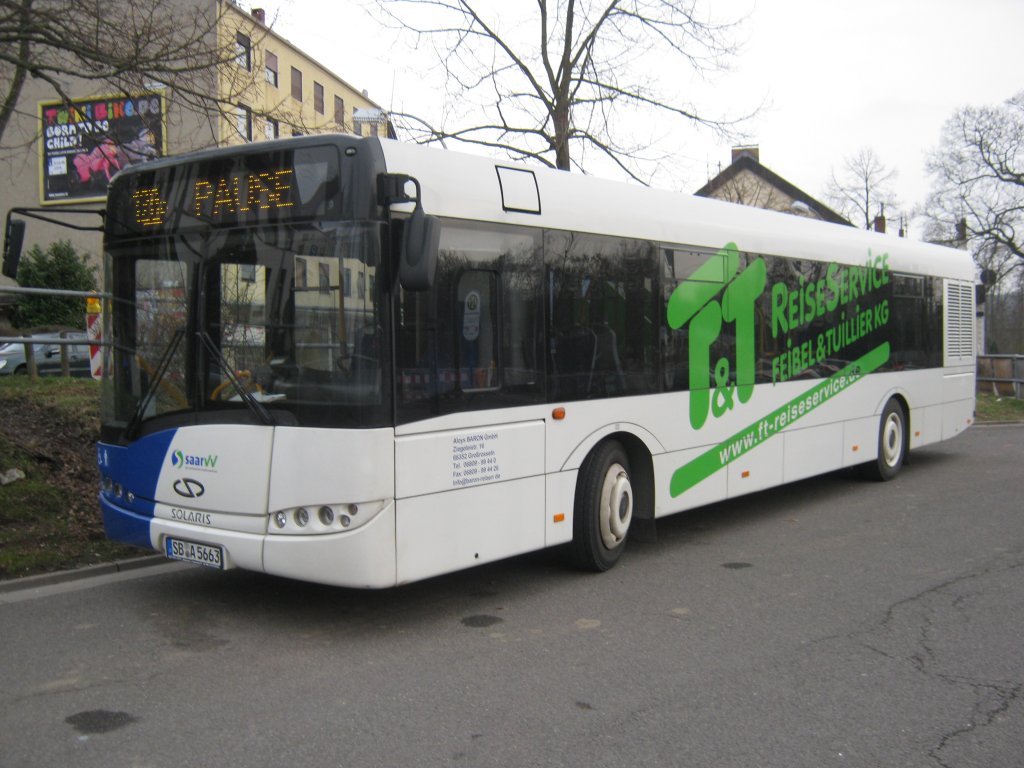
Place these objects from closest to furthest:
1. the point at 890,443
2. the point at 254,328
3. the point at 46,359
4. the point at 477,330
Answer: the point at 254,328
the point at 477,330
the point at 890,443
the point at 46,359

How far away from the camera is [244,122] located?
10484 mm

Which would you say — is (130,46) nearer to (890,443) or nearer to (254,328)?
(254,328)

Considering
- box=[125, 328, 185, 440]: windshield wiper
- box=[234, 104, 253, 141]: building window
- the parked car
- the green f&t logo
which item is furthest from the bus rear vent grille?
the parked car

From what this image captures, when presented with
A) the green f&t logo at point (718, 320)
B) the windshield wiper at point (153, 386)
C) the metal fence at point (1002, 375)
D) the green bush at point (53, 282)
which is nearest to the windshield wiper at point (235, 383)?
the windshield wiper at point (153, 386)

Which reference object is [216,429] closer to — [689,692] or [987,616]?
[689,692]

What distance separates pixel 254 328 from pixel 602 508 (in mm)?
2976

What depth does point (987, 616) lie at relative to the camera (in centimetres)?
625

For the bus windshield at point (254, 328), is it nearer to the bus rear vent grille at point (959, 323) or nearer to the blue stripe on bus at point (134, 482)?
the blue stripe on bus at point (134, 482)

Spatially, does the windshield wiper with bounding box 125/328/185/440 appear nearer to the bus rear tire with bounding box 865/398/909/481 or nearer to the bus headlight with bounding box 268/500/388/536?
the bus headlight with bounding box 268/500/388/536

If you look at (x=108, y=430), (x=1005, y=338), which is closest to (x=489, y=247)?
(x=108, y=430)

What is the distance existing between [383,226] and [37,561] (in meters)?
4.00

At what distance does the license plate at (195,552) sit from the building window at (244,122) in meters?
5.53

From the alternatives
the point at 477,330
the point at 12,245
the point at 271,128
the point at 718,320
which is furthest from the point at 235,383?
the point at 271,128

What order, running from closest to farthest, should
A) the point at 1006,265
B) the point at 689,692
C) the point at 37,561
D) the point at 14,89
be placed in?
the point at 689,692 → the point at 37,561 → the point at 14,89 → the point at 1006,265
